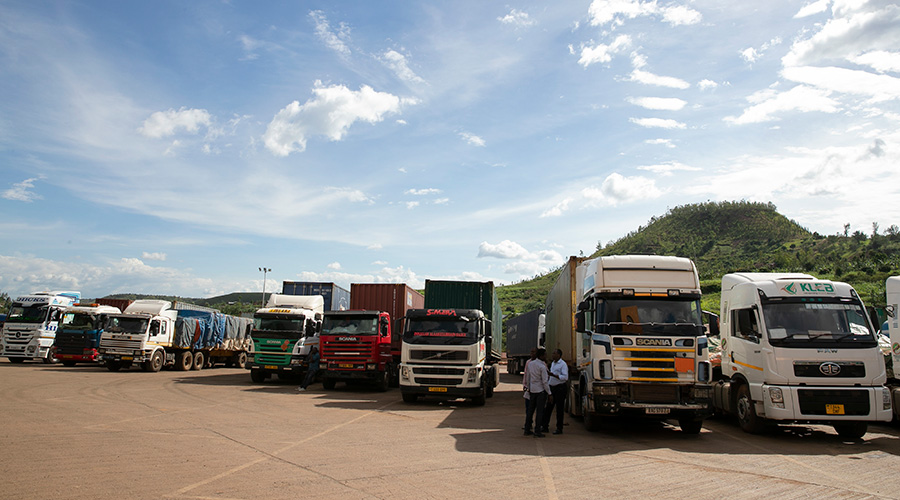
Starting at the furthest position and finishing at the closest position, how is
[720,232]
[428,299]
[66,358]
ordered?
[720,232], [66,358], [428,299]

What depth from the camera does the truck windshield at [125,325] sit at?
24.5 meters

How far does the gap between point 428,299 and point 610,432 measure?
9834 mm

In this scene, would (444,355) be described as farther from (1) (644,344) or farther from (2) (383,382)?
(1) (644,344)

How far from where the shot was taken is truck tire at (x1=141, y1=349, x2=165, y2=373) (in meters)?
24.9

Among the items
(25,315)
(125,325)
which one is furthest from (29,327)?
(125,325)

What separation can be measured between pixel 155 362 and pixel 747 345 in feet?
76.4

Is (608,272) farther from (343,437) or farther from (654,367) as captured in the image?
(343,437)

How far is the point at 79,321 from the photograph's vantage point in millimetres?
26562

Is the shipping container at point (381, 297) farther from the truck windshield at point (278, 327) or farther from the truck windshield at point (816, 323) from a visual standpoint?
the truck windshield at point (816, 323)

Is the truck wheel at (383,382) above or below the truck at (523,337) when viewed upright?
below

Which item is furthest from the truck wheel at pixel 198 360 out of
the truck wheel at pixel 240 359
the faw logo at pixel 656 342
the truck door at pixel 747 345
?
the truck door at pixel 747 345

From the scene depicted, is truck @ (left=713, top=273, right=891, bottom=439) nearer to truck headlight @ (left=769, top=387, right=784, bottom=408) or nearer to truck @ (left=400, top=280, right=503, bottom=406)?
truck headlight @ (left=769, top=387, right=784, bottom=408)

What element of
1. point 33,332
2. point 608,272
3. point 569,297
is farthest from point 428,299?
point 33,332

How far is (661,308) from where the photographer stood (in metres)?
11.1
